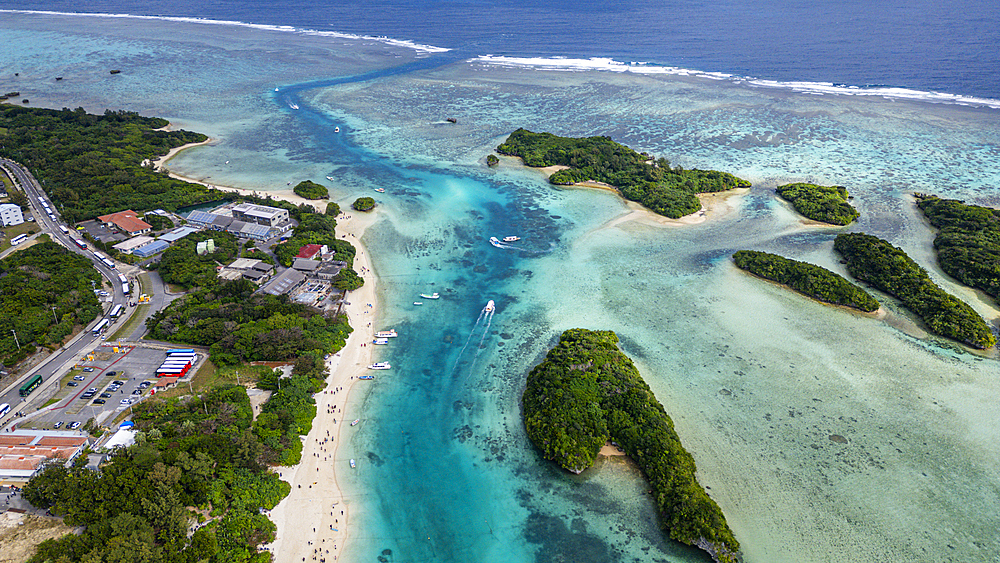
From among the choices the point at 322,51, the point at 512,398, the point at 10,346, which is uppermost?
the point at 322,51

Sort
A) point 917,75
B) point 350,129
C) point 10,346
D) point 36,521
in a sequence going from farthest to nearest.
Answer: point 917,75, point 350,129, point 10,346, point 36,521

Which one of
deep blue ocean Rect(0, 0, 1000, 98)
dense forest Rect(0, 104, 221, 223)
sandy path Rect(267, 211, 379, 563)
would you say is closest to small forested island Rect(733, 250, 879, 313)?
sandy path Rect(267, 211, 379, 563)

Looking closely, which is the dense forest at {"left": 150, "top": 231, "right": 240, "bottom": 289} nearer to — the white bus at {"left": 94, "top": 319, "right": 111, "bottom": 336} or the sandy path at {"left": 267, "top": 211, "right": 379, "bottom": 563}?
the white bus at {"left": 94, "top": 319, "right": 111, "bottom": 336}

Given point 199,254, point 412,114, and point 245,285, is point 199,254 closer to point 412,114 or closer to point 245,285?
point 245,285

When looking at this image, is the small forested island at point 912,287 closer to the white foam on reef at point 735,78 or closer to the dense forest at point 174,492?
the dense forest at point 174,492

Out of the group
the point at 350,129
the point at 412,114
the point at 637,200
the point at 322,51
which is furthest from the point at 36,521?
the point at 322,51

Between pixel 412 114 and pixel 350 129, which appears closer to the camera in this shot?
pixel 350 129

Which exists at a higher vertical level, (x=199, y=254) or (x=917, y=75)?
(x=917, y=75)
